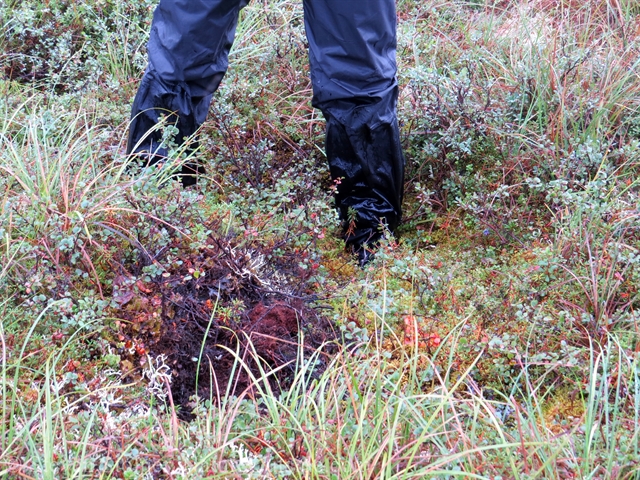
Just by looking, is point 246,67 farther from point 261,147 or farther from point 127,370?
point 127,370

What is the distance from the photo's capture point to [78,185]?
2643 millimetres

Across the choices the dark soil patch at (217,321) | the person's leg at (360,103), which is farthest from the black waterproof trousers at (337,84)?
the dark soil patch at (217,321)

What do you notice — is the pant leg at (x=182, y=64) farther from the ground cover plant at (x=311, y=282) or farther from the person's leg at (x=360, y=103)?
the person's leg at (x=360, y=103)

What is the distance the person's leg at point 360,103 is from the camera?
9.18ft

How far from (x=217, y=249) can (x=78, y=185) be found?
0.59 metres

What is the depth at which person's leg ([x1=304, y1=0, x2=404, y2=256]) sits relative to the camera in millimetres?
2799

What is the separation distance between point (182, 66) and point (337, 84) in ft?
2.17

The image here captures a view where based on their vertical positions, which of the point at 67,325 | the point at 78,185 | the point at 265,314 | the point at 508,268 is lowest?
the point at 508,268

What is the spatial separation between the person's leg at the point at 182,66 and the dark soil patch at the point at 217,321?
568 mm

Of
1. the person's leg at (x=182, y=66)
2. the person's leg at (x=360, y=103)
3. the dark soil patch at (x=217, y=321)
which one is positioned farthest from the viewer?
the person's leg at (x=182, y=66)

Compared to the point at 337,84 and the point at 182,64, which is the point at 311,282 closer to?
the point at 337,84

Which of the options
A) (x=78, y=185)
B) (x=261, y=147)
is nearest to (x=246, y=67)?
(x=261, y=147)

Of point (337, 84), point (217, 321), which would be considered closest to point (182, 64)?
point (337, 84)

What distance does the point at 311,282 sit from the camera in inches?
106
